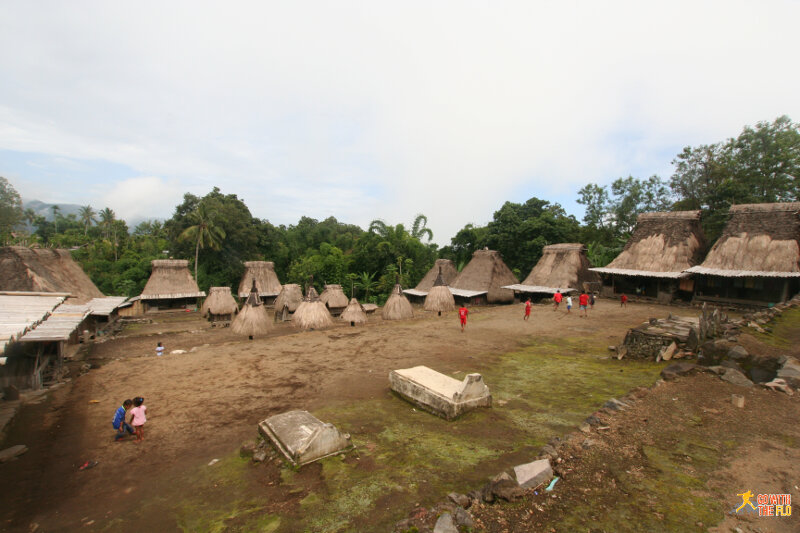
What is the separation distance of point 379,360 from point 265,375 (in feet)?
11.2

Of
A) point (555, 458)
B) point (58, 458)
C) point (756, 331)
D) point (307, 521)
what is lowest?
point (58, 458)

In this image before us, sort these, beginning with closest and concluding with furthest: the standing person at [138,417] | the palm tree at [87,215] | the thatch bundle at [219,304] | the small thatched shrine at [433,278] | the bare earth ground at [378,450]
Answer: the bare earth ground at [378,450], the standing person at [138,417], the thatch bundle at [219,304], the small thatched shrine at [433,278], the palm tree at [87,215]

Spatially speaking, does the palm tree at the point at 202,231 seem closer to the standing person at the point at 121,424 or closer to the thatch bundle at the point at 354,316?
the thatch bundle at the point at 354,316

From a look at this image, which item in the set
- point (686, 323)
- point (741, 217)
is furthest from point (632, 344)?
point (741, 217)

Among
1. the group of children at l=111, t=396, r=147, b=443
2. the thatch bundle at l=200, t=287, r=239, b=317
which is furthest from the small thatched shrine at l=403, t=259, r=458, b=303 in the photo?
the group of children at l=111, t=396, r=147, b=443

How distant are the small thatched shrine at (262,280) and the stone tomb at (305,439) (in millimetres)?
24189

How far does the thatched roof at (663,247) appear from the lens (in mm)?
19953

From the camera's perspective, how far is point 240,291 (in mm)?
29141

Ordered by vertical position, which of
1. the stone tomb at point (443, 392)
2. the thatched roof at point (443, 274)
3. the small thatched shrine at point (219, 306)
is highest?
the thatched roof at point (443, 274)

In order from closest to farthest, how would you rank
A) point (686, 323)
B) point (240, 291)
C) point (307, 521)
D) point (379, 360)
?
point (307, 521) → point (686, 323) → point (379, 360) → point (240, 291)

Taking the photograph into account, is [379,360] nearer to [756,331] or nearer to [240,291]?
[756,331]

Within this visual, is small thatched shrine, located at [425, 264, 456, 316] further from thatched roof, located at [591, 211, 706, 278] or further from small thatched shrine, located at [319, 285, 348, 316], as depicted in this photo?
thatched roof, located at [591, 211, 706, 278]

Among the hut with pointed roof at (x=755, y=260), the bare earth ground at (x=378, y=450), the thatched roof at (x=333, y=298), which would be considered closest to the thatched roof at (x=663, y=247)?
the hut with pointed roof at (x=755, y=260)

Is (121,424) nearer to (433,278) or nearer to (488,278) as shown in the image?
(488,278)
